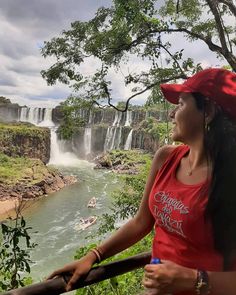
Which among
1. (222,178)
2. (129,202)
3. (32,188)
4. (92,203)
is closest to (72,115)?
(129,202)

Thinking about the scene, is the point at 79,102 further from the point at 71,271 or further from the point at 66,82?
the point at 71,271

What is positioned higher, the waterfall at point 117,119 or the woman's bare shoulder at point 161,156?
the waterfall at point 117,119

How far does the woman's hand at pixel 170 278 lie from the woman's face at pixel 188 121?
1.56 ft

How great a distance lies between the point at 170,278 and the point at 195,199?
27cm

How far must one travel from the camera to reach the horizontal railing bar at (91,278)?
1.24 metres

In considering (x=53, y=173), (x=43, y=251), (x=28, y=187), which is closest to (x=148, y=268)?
(x=43, y=251)

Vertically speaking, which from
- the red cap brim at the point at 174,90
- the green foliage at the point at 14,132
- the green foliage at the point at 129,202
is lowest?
the green foliage at the point at 129,202

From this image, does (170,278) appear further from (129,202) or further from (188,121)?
(129,202)

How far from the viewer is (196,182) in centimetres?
127

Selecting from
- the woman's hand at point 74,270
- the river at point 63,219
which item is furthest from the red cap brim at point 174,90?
the river at point 63,219

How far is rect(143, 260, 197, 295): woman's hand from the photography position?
1.12m

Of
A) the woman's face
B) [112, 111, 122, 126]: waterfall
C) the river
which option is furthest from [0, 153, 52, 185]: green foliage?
the woman's face

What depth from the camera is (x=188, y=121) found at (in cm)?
134

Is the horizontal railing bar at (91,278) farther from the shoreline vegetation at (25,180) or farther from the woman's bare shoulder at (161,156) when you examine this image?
the shoreline vegetation at (25,180)
